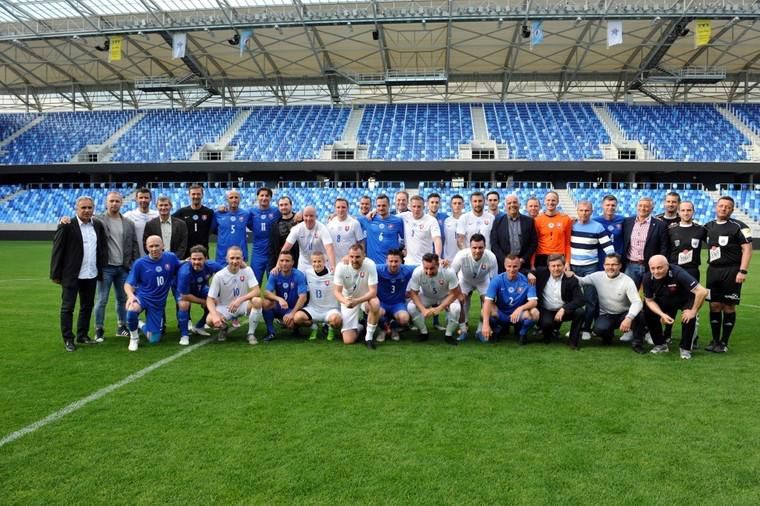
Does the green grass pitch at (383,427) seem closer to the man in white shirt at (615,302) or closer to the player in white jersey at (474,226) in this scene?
the man in white shirt at (615,302)

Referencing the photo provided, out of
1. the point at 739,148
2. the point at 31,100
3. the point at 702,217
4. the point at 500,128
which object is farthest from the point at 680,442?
the point at 31,100

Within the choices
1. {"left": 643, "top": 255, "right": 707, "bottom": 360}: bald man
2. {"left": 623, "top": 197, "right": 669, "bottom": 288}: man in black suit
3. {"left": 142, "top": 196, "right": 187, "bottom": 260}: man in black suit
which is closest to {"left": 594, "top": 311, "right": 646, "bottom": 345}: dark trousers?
{"left": 643, "top": 255, "right": 707, "bottom": 360}: bald man

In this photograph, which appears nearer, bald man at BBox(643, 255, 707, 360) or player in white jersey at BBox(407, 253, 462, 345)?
bald man at BBox(643, 255, 707, 360)

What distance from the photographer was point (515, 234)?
24.4 feet

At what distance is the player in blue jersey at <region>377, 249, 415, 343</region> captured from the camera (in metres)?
7.09

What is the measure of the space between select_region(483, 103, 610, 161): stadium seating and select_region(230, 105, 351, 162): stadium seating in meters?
9.86

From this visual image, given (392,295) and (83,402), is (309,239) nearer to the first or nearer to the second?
(392,295)

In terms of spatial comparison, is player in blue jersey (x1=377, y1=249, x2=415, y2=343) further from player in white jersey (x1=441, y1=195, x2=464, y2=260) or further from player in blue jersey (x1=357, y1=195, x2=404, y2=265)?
player in white jersey (x1=441, y1=195, x2=464, y2=260)

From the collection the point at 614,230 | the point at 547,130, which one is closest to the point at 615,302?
the point at 614,230

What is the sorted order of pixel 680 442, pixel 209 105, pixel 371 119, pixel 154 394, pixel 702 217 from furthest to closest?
pixel 209 105 < pixel 371 119 < pixel 702 217 < pixel 154 394 < pixel 680 442

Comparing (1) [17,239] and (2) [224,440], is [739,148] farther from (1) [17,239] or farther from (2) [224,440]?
(1) [17,239]

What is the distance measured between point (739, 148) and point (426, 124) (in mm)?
17588

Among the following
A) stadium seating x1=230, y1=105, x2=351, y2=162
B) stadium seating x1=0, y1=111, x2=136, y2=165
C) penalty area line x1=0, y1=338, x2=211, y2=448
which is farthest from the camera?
stadium seating x1=0, y1=111, x2=136, y2=165

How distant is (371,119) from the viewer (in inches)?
1369
